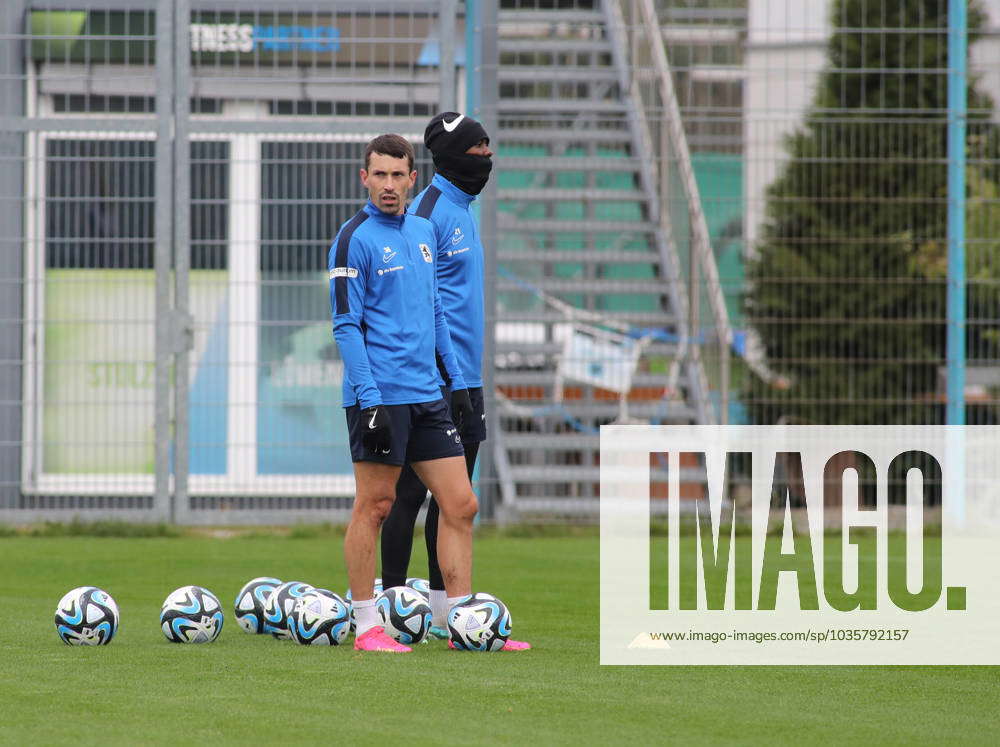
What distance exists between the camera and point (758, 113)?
1191cm

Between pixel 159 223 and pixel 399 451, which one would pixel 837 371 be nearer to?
pixel 159 223

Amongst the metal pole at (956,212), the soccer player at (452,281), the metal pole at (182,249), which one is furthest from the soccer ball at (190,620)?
the metal pole at (956,212)

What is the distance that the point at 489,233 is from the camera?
1191cm

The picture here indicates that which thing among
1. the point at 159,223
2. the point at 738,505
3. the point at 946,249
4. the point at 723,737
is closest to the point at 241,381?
the point at 159,223

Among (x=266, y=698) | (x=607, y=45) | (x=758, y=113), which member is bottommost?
(x=266, y=698)

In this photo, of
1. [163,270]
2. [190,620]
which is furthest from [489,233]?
[190,620]

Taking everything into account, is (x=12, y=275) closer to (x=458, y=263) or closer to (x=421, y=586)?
(x=421, y=586)

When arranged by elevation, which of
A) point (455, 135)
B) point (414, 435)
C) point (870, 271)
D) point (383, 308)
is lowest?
point (414, 435)

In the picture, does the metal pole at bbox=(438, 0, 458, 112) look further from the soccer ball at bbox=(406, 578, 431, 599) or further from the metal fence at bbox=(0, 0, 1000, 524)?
the soccer ball at bbox=(406, 578, 431, 599)

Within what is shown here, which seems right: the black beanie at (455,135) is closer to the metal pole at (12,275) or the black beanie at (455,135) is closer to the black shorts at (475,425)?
the black shorts at (475,425)

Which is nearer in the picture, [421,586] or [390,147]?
[390,147]

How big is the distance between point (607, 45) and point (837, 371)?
375 centimetres

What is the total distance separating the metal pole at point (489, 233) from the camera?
11.8 metres

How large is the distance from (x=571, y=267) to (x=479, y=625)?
7.10m
